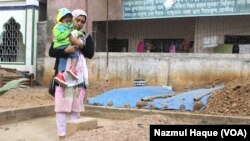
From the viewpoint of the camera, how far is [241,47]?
43.4ft

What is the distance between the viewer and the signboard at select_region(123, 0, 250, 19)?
12.6m

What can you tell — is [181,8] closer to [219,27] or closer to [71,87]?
[219,27]

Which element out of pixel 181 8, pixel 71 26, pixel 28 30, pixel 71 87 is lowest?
pixel 71 87

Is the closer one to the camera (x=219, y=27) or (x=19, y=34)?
(x=219, y=27)

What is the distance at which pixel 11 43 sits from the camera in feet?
58.1

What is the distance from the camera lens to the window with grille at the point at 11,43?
57.6 feet

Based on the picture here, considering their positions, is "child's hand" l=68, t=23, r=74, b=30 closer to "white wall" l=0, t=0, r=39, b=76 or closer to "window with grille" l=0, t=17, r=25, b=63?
"white wall" l=0, t=0, r=39, b=76

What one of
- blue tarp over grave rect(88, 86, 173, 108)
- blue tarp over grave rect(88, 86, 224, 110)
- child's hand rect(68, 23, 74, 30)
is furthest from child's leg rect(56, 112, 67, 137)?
blue tarp over grave rect(88, 86, 173, 108)

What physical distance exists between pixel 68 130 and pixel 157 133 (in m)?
2.07

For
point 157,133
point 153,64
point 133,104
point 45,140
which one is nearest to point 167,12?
point 153,64

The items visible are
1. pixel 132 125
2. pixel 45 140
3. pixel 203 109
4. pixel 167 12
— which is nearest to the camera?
pixel 132 125

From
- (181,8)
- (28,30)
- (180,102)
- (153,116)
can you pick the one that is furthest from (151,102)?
(28,30)

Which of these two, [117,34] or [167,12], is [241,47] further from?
[117,34]

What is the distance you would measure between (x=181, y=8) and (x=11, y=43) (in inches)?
290
